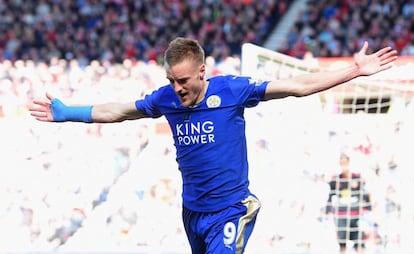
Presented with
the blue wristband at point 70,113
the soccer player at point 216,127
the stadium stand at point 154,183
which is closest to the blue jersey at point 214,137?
the soccer player at point 216,127

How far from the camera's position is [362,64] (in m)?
5.00

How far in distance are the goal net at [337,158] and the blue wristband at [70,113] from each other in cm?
317

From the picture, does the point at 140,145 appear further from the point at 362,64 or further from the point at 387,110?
the point at 362,64

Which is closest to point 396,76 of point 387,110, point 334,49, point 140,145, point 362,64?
point 387,110

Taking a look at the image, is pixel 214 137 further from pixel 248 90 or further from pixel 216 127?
pixel 248 90

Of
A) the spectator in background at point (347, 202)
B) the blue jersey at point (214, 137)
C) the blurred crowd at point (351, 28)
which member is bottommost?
the spectator in background at point (347, 202)

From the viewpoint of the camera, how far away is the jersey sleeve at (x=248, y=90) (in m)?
5.11

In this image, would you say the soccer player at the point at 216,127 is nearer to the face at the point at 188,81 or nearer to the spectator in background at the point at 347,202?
the face at the point at 188,81

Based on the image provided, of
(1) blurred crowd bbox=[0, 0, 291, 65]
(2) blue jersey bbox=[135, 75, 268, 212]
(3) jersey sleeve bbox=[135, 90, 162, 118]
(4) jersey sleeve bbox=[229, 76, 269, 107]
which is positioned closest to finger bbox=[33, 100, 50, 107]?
(3) jersey sleeve bbox=[135, 90, 162, 118]

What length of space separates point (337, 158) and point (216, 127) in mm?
4038

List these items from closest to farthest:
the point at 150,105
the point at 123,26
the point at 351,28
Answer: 1. the point at 150,105
2. the point at 351,28
3. the point at 123,26

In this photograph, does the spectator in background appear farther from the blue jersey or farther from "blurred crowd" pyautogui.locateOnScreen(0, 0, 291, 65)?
"blurred crowd" pyautogui.locateOnScreen(0, 0, 291, 65)

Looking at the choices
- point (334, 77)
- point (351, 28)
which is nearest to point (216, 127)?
point (334, 77)

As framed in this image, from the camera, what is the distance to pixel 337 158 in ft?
29.4
